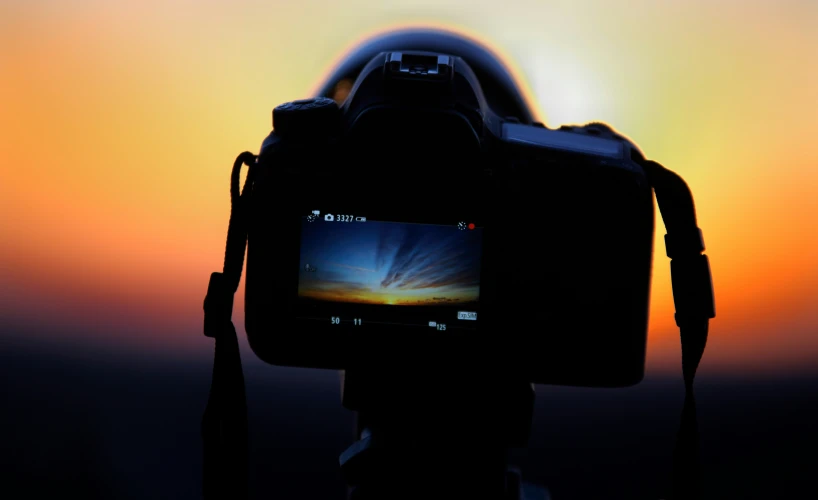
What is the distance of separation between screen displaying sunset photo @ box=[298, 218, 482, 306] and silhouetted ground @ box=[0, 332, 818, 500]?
1.28 feet

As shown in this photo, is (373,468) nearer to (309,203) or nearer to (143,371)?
(309,203)

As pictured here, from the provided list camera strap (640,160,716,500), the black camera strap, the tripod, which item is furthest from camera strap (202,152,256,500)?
camera strap (640,160,716,500)

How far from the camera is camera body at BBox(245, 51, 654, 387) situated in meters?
0.59

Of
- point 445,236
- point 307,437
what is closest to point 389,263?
point 445,236

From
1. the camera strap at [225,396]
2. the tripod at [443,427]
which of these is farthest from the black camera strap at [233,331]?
the tripod at [443,427]

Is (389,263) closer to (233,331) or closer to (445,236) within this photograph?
(445,236)

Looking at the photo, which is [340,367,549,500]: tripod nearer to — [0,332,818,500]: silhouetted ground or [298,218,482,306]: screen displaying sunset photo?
[298,218,482,306]: screen displaying sunset photo

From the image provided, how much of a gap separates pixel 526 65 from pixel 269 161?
319 millimetres

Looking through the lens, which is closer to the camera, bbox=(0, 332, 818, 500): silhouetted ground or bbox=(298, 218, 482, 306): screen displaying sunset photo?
bbox=(298, 218, 482, 306): screen displaying sunset photo

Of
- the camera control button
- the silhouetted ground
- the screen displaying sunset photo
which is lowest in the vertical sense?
the silhouetted ground

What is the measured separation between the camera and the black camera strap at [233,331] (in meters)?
0.60

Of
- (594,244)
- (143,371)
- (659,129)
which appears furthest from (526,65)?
(143,371)

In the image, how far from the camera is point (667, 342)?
2.79 ft

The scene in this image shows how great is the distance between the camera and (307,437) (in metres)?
1.03
